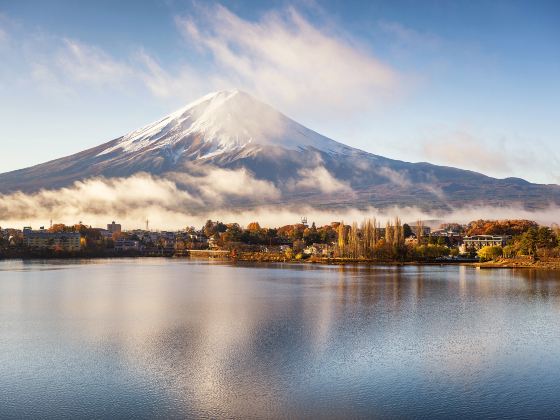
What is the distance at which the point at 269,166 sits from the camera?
134m

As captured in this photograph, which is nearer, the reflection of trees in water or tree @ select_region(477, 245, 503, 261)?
the reflection of trees in water

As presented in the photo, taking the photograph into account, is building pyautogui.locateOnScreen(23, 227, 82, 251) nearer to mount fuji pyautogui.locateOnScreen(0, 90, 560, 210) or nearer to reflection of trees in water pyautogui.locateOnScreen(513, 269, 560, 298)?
reflection of trees in water pyautogui.locateOnScreen(513, 269, 560, 298)

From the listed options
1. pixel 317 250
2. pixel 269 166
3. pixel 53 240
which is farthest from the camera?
Result: pixel 269 166

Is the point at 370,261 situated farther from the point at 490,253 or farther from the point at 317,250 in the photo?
the point at 317,250

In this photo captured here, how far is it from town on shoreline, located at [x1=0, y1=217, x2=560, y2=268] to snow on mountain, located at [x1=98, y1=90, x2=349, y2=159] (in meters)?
46.5

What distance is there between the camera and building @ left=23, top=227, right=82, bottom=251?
194 ft

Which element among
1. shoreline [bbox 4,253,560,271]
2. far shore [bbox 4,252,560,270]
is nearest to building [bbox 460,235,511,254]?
far shore [bbox 4,252,560,270]

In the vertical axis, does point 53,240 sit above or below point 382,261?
above

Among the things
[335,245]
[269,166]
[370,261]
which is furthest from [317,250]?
[269,166]

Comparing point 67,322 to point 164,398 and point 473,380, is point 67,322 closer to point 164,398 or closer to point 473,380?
point 164,398

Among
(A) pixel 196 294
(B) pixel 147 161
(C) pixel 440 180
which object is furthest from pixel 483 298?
(C) pixel 440 180

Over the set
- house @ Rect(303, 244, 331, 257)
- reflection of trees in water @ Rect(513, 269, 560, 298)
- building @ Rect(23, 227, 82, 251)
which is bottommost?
reflection of trees in water @ Rect(513, 269, 560, 298)

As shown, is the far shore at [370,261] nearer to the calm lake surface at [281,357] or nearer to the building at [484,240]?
the building at [484,240]

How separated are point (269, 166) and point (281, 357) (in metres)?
125
